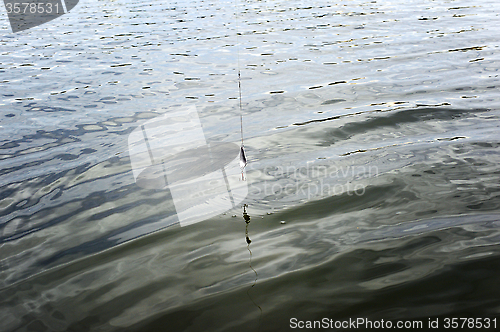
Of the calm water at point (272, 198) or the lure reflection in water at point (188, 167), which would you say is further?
the lure reflection in water at point (188, 167)

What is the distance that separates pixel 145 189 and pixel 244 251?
5.09 feet

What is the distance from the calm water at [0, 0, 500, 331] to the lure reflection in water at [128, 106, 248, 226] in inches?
6.4

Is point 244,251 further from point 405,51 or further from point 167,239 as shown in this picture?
point 405,51

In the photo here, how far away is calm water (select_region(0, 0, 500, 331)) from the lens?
2.87 meters

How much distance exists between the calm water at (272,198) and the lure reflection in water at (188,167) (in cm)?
16

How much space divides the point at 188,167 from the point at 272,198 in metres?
1.23

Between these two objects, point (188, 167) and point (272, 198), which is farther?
point (188, 167)

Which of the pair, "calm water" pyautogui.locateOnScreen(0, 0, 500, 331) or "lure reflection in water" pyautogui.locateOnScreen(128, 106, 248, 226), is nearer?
"calm water" pyautogui.locateOnScreen(0, 0, 500, 331)

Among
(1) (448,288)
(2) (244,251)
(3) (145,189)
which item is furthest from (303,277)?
(3) (145,189)

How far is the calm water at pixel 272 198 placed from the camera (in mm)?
2871

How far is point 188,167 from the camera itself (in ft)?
15.8

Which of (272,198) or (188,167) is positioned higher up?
(188,167)

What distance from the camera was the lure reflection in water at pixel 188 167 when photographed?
13.4 feet

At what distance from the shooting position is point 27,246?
3611mm
